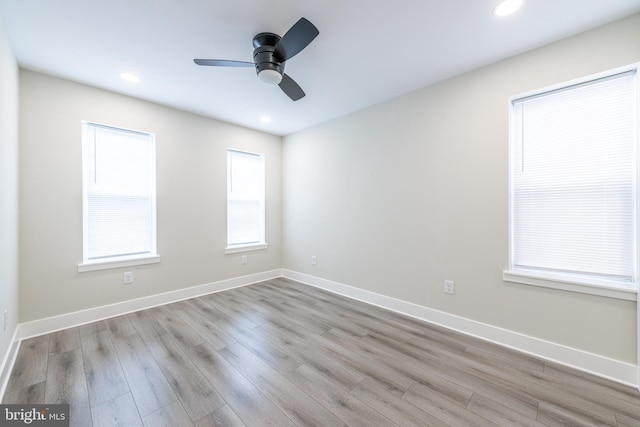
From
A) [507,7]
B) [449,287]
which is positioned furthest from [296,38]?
[449,287]

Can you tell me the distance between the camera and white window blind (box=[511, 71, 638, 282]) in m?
1.83

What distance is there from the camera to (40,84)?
96.0 inches

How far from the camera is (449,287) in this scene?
2592mm

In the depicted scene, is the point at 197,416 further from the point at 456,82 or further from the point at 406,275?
the point at 456,82

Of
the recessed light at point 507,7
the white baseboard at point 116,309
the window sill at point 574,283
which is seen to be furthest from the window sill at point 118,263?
the recessed light at point 507,7

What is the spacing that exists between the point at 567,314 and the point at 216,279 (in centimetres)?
390

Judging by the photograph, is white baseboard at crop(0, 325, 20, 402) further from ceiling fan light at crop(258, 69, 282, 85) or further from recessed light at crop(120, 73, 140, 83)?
ceiling fan light at crop(258, 69, 282, 85)

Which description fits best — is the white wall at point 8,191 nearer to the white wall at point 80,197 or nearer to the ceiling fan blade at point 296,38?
the white wall at point 80,197

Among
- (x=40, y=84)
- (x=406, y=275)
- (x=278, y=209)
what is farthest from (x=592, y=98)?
(x=40, y=84)

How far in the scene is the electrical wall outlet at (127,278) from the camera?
2.92 m

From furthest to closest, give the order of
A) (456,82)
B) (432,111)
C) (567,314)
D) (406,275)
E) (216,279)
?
(216,279) → (406,275) → (432,111) → (456,82) → (567,314)

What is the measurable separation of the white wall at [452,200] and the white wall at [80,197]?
159cm

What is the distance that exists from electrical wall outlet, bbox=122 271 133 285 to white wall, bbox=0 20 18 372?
0.80 m

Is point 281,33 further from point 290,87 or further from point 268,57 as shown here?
point 290,87
